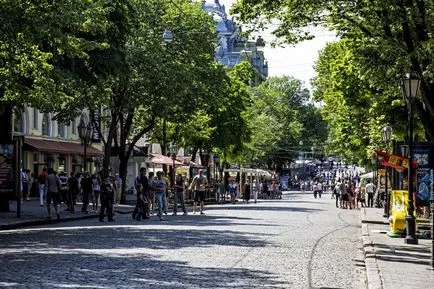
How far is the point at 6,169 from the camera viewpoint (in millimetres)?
30000

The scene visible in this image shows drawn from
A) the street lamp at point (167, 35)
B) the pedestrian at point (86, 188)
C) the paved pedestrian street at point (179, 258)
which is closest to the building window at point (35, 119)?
the street lamp at point (167, 35)

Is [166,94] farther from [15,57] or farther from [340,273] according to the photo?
[340,273]

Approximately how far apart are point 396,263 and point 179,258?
4137 millimetres

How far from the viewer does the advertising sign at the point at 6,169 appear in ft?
98.4

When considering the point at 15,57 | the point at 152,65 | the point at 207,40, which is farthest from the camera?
the point at 207,40

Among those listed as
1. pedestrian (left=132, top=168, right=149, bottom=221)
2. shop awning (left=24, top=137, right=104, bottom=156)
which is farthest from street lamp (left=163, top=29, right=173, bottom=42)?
pedestrian (left=132, top=168, right=149, bottom=221)

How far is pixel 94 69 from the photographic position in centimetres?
2914

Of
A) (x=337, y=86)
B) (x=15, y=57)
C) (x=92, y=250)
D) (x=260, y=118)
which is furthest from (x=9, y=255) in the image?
(x=260, y=118)

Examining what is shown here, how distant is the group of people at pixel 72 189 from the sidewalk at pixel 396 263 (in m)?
10.1

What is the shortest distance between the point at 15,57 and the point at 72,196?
14763mm

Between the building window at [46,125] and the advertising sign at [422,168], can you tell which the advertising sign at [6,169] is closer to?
the advertising sign at [422,168]

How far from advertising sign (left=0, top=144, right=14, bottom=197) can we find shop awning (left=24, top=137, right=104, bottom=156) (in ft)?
63.8

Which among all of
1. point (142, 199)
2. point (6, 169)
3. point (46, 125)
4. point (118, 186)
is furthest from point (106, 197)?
point (46, 125)

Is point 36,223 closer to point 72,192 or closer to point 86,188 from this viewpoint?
point 72,192
